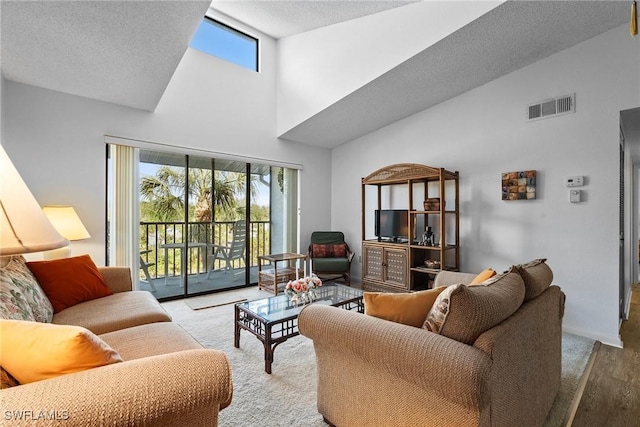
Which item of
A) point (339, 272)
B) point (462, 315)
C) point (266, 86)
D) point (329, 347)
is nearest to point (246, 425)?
point (329, 347)

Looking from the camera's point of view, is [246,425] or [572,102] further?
[572,102]

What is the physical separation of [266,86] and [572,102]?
392cm

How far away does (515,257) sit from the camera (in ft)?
11.4

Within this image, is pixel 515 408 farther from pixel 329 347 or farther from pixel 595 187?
pixel 595 187

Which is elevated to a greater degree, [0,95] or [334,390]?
[0,95]

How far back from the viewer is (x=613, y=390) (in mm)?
2016

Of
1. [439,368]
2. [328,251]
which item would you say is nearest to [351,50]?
[328,251]

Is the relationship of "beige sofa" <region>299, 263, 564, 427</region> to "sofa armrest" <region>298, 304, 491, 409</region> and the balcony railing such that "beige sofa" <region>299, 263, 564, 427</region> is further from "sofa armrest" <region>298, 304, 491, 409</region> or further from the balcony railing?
the balcony railing

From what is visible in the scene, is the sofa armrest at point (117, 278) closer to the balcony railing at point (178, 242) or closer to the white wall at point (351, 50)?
the balcony railing at point (178, 242)

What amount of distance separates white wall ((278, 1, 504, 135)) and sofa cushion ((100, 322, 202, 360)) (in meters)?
3.21

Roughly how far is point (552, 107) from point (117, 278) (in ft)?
14.9

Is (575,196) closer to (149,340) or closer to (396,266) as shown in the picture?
(396,266)

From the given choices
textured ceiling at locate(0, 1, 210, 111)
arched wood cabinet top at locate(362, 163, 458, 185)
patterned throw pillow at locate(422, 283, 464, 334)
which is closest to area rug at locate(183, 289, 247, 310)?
arched wood cabinet top at locate(362, 163, 458, 185)

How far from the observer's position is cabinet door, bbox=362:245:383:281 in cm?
428
